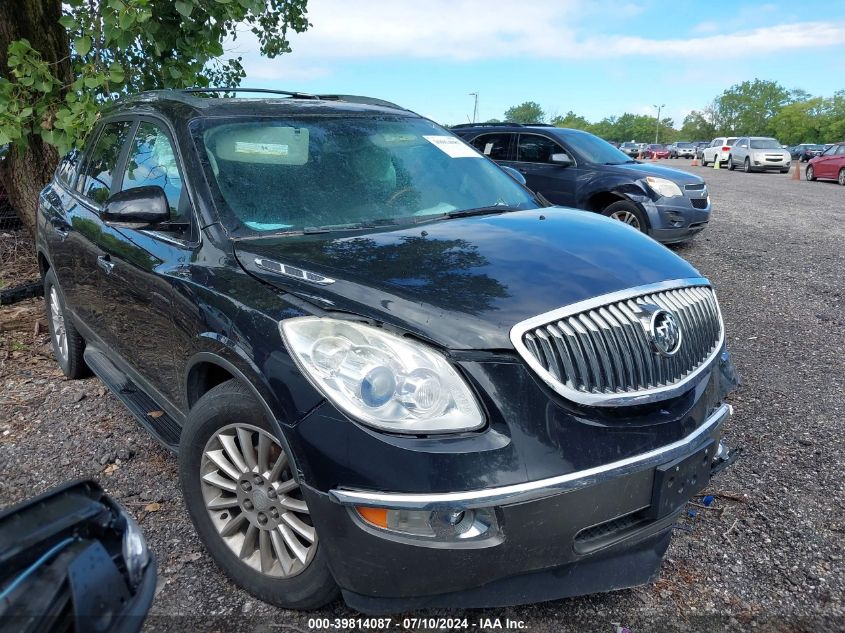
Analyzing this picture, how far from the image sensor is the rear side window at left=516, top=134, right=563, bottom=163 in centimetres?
946

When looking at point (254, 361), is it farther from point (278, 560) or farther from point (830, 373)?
point (830, 373)

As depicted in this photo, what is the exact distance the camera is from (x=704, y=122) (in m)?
113

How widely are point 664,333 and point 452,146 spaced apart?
198cm

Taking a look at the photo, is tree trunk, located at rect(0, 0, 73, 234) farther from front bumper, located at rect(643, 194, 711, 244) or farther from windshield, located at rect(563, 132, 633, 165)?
front bumper, located at rect(643, 194, 711, 244)

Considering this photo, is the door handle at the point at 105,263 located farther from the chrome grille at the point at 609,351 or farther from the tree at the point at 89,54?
the chrome grille at the point at 609,351

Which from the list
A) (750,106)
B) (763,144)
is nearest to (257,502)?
(763,144)

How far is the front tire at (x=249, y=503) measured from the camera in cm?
219

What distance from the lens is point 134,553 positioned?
1.30m

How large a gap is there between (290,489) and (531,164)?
811 cm

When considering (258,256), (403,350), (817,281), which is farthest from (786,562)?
(817,281)

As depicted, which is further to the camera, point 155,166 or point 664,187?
point 664,187

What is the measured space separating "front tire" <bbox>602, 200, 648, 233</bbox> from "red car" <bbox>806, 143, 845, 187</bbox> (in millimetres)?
18485

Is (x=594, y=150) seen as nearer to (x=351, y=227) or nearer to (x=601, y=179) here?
(x=601, y=179)

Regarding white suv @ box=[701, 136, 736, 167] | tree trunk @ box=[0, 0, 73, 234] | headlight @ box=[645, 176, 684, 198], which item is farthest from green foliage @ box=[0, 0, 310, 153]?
white suv @ box=[701, 136, 736, 167]
